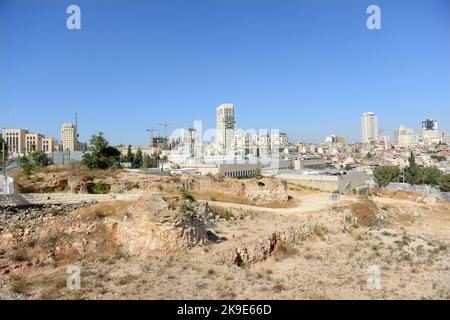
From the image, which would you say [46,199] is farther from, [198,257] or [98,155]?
[98,155]

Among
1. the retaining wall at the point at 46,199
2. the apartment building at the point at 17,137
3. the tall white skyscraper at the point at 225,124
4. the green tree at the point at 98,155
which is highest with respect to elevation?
the tall white skyscraper at the point at 225,124

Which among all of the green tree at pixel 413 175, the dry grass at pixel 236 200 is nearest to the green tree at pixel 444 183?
the green tree at pixel 413 175

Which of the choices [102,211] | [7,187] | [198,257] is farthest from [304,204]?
[7,187]

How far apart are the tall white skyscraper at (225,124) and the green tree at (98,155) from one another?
9437 centimetres

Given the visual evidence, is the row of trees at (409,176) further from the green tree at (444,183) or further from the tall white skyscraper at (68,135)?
the tall white skyscraper at (68,135)

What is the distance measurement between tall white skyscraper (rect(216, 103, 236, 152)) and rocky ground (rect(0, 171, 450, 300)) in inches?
4291

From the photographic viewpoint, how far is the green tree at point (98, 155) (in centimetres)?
3014

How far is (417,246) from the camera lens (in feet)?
A: 54.6

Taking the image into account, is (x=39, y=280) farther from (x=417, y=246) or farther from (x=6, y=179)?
(x=417, y=246)

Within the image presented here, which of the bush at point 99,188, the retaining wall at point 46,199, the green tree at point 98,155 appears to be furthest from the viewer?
the green tree at point 98,155

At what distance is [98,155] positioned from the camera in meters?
30.7

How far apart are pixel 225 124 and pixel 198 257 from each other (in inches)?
4681

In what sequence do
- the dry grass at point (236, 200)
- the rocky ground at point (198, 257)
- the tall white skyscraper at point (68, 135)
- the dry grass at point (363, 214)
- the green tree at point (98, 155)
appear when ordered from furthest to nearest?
the tall white skyscraper at point (68, 135) < the green tree at point (98, 155) < the dry grass at point (236, 200) < the dry grass at point (363, 214) < the rocky ground at point (198, 257)

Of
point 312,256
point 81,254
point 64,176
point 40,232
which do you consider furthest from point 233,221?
point 64,176
